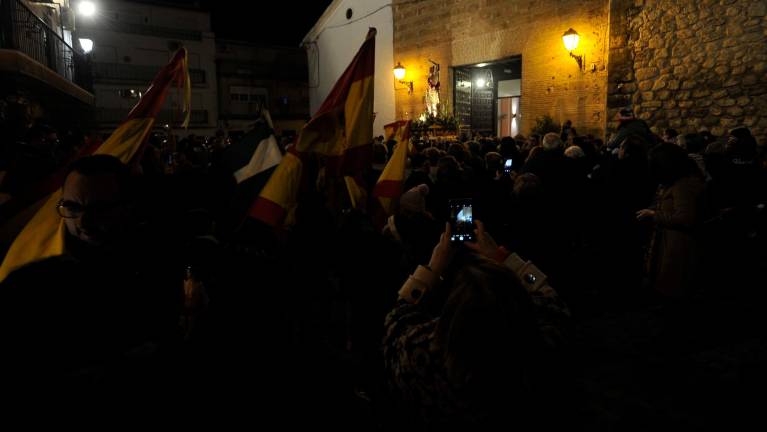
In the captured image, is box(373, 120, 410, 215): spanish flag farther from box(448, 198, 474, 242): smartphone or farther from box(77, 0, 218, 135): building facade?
box(77, 0, 218, 135): building facade

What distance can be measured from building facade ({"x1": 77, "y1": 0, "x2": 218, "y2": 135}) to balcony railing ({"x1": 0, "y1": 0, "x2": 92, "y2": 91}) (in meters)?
15.1

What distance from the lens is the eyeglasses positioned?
2.16 meters

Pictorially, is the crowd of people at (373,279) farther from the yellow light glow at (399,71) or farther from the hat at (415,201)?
the yellow light glow at (399,71)

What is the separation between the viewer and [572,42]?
45.2 ft

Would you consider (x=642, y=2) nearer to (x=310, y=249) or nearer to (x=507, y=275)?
(x=310, y=249)

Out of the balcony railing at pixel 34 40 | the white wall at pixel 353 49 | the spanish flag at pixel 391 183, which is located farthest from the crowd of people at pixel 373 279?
the white wall at pixel 353 49

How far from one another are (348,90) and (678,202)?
122 inches

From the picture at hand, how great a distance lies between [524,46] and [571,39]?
7.05 feet

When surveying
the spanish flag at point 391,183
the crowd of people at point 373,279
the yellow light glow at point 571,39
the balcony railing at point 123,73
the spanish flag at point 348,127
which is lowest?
the crowd of people at point 373,279

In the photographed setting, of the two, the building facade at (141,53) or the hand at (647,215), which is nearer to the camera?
the hand at (647,215)

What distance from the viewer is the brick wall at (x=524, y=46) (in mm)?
13789

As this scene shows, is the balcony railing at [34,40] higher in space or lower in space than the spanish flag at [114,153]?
higher

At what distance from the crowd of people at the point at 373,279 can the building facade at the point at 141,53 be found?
29087 mm

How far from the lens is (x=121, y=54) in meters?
34.4
